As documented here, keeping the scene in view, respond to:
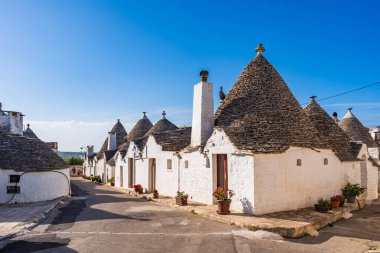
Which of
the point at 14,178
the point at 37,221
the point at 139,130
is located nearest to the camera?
the point at 37,221

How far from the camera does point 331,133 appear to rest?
1728 centimetres

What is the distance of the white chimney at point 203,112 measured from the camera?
1477 cm

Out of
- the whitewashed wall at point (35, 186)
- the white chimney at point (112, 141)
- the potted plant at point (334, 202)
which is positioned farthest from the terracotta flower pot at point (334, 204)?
the white chimney at point (112, 141)

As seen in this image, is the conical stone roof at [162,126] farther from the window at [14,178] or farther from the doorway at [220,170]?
the doorway at [220,170]

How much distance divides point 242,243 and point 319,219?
13.0 ft

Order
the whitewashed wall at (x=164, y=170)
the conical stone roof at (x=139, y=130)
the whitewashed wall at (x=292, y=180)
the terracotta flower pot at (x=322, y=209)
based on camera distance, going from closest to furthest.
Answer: the whitewashed wall at (x=292, y=180), the terracotta flower pot at (x=322, y=209), the whitewashed wall at (x=164, y=170), the conical stone roof at (x=139, y=130)

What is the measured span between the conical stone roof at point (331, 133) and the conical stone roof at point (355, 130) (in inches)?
255

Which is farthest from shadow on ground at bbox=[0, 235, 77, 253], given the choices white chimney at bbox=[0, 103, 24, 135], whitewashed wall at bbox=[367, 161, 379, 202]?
whitewashed wall at bbox=[367, 161, 379, 202]

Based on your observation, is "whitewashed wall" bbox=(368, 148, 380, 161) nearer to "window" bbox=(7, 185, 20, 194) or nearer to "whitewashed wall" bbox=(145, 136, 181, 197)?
"whitewashed wall" bbox=(145, 136, 181, 197)

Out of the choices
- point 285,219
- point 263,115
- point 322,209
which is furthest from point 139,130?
point 285,219

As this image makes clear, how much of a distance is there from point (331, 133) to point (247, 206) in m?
8.70

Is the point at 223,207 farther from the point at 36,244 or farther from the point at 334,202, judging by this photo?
the point at 36,244

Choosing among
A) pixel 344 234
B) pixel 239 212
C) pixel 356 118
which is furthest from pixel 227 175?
pixel 356 118

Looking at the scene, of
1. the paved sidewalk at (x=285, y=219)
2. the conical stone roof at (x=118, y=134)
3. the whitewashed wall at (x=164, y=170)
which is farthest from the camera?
the conical stone roof at (x=118, y=134)
